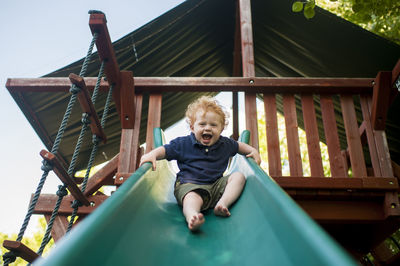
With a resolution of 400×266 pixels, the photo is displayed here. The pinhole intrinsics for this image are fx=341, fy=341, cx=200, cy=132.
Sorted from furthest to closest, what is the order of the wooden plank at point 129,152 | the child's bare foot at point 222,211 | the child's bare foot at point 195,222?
the wooden plank at point 129,152 → the child's bare foot at point 222,211 → the child's bare foot at point 195,222

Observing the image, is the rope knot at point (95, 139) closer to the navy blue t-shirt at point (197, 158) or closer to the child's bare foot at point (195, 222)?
the navy blue t-shirt at point (197, 158)

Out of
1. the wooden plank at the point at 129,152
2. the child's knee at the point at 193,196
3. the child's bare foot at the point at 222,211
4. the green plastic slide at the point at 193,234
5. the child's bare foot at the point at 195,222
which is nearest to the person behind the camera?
the green plastic slide at the point at 193,234

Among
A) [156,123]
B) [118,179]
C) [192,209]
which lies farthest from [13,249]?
[156,123]

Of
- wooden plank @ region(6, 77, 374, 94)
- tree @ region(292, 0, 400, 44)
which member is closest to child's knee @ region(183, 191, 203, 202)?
wooden plank @ region(6, 77, 374, 94)

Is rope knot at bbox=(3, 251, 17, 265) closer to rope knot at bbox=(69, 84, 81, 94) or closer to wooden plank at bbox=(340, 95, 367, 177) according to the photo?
rope knot at bbox=(69, 84, 81, 94)

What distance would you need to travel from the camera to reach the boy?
192cm

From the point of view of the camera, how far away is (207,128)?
234 centimetres

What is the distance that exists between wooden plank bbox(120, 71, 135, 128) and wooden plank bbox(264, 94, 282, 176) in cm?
122

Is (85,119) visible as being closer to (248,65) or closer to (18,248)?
(18,248)

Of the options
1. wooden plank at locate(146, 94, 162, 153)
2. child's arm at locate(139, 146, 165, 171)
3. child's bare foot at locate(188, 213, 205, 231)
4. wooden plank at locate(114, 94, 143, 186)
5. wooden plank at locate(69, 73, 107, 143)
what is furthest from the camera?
wooden plank at locate(146, 94, 162, 153)

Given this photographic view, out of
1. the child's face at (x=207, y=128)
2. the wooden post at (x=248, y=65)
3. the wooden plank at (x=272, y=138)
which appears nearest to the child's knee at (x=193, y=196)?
the child's face at (x=207, y=128)

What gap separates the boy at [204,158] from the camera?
192cm

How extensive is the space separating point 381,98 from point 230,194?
193 cm

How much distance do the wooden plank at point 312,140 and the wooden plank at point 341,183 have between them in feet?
0.49
